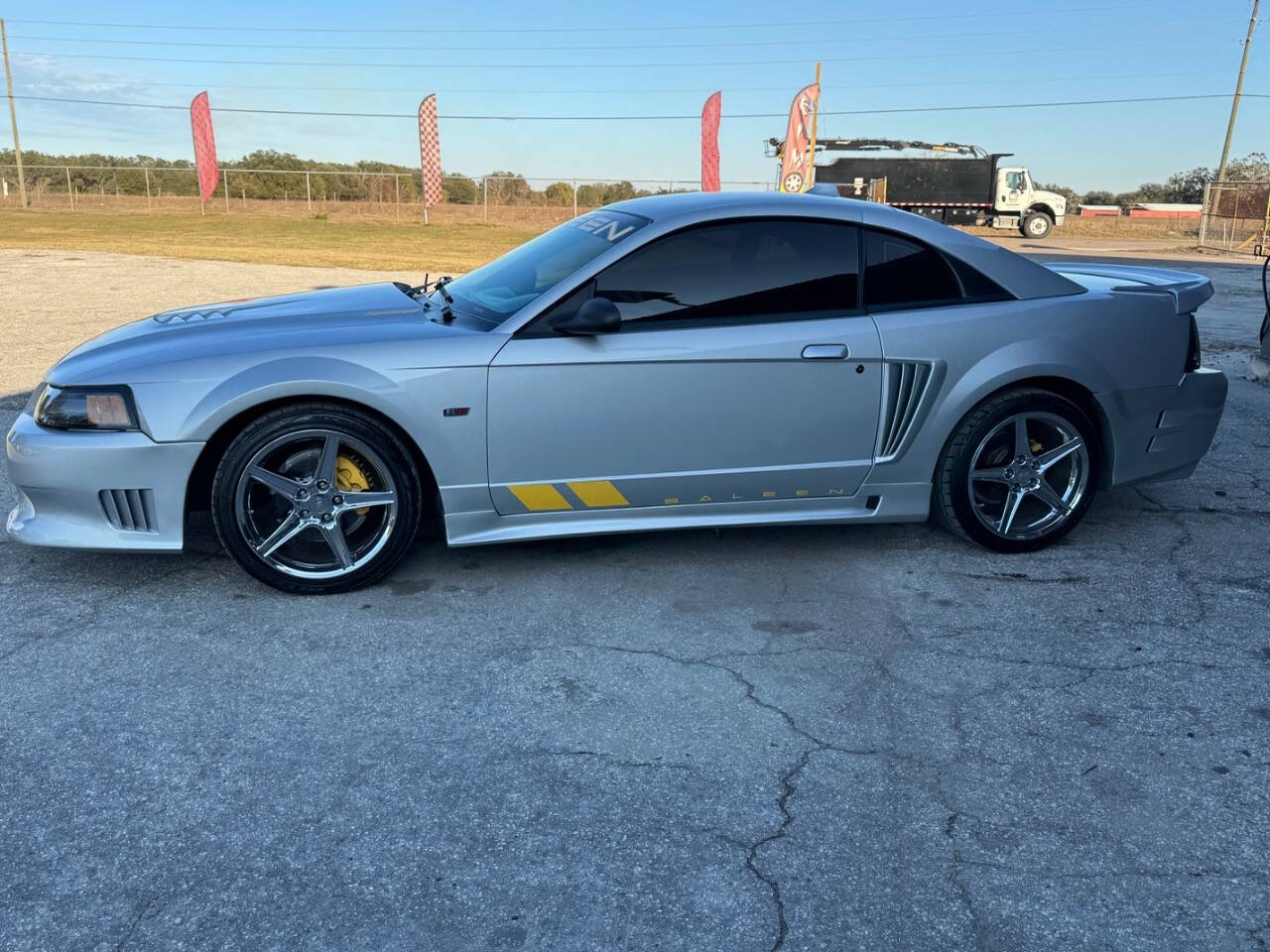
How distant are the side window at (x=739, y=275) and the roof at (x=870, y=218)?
2.3 inches

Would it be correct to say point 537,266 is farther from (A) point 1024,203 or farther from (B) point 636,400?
(A) point 1024,203

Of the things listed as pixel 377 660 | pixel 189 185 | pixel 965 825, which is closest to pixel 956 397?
pixel 965 825

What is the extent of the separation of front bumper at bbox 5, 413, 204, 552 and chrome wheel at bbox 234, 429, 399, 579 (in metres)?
0.24

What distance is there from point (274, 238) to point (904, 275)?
84.1 feet

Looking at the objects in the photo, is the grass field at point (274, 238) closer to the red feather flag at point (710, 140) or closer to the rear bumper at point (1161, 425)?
the red feather flag at point (710, 140)

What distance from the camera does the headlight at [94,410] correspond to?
3863mm

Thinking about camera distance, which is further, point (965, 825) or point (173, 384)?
point (173, 384)

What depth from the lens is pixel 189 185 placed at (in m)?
67.4

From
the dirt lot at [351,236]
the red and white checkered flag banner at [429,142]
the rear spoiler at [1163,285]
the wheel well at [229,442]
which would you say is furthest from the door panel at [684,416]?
the red and white checkered flag banner at [429,142]

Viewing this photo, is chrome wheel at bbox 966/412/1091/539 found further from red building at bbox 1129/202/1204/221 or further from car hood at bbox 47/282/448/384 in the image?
red building at bbox 1129/202/1204/221

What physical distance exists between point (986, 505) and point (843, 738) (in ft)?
6.42

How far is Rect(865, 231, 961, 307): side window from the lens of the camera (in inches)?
174

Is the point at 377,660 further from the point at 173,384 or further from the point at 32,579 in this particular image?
the point at 32,579

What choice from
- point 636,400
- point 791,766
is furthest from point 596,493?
point 791,766
